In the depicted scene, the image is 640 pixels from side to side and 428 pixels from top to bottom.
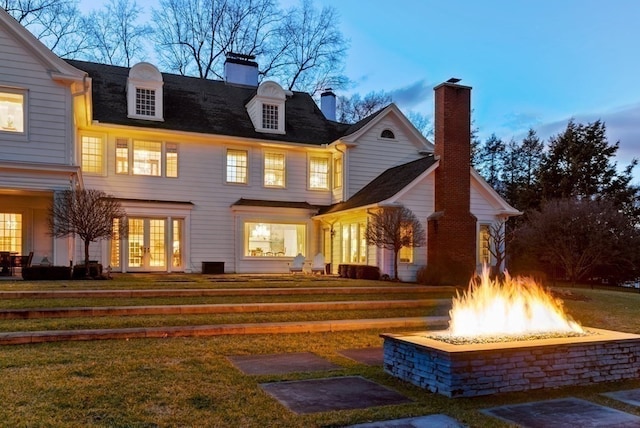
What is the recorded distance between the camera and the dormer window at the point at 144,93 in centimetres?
1936

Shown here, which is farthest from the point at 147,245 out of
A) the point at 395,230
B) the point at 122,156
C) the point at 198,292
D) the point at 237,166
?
the point at 198,292

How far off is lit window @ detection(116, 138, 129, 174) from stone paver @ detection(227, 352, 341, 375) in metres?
14.5

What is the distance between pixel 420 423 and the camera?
3.81 meters

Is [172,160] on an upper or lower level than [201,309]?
upper

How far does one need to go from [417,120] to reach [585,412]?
40.8m

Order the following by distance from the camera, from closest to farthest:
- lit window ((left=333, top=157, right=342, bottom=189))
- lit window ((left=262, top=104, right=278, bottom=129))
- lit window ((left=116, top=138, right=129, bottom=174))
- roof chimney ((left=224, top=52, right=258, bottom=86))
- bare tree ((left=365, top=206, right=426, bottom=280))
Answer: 1. bare tree ((left=365, top=206, right=426, bottom=280))
2. lit window ((left=116, top=138, right=129, bottom=174))
3. lit window ((left=262, top=104, right=278, bottom=129))
4. lit window ((left=333, top=157, right=342, bottom=189))
5. roof chimney ((left=224, top=52, right=258, bottom=86))

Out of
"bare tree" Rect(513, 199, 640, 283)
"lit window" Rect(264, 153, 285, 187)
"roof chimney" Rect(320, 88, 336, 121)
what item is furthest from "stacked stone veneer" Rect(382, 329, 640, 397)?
"roof chimney" Rect(320, 88, 336, 121)

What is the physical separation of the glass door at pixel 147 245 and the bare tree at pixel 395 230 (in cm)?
787

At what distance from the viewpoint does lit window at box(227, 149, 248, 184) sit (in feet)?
67.3

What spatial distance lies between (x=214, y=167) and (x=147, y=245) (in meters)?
3.98

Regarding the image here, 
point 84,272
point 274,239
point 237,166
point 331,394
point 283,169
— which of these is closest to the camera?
point 331,394

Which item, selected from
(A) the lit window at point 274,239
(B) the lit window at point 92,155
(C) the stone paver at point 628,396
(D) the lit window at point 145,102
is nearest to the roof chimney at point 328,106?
(A) the lit window at point 274,239

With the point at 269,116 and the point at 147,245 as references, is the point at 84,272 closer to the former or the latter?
the point at 147,245

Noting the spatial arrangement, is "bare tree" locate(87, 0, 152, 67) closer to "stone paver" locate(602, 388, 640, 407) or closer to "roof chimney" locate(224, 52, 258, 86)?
"roof chimney" locate(224, 52, 258, 86)
